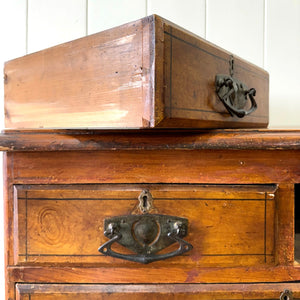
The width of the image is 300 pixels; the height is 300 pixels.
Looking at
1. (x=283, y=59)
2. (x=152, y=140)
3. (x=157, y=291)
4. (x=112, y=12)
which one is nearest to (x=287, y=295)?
(x=157, y=291)

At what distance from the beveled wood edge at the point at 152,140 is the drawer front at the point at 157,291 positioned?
24cm

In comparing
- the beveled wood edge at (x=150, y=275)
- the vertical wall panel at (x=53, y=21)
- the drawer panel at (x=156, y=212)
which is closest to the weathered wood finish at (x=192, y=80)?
the drawer panel at (x=156, y=212)

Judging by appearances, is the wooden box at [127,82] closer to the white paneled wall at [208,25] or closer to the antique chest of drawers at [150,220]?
the antique chest of drawers at [150,220]

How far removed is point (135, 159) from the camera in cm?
61

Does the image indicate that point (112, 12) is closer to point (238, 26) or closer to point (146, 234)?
point (238, 26)

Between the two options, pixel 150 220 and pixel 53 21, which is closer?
Answer: pixel 150 220

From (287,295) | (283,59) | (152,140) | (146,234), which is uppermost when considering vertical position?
(283,59)

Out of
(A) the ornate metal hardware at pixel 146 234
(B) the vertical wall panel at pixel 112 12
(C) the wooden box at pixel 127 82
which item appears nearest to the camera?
(C) the wooden box at pixel 127 82

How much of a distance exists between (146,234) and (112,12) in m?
0.76

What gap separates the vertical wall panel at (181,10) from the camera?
43.5 inches

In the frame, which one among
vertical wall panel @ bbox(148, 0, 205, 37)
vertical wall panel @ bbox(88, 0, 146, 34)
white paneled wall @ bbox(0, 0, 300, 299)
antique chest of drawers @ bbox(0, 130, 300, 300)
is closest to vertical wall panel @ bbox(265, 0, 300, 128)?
white paneled wall @ bbox(0, 0, 300, 299)

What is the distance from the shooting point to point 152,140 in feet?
1.93

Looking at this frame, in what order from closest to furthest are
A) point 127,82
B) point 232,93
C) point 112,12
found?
point 127,82, point 232,93, point 112,12

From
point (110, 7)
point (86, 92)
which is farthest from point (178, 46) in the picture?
point (110, 7)
